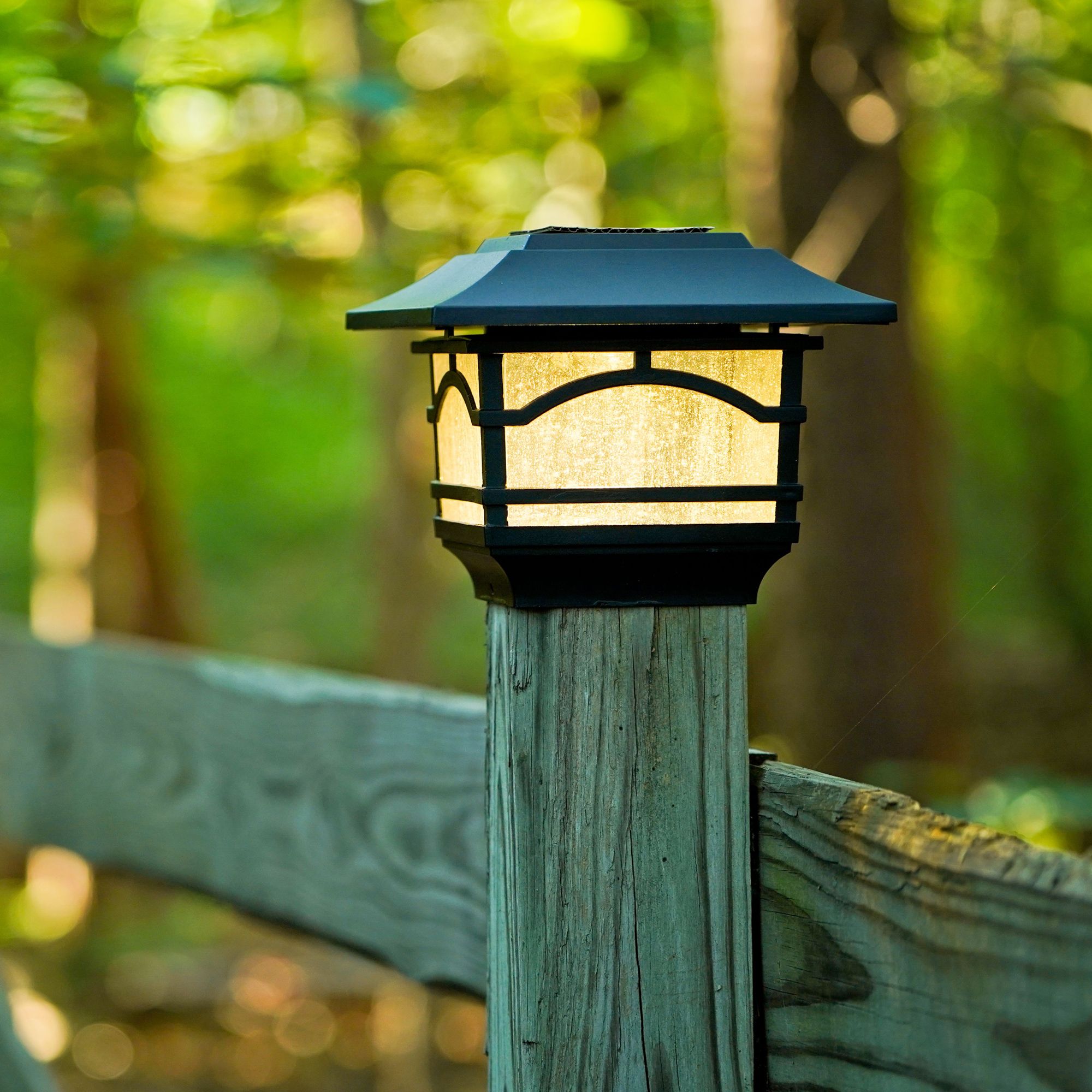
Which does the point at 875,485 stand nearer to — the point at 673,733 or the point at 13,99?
the point at 13,99

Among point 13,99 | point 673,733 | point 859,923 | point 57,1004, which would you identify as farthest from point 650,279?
point 57,1004

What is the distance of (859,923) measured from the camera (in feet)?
3.00

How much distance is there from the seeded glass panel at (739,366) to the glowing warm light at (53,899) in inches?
237

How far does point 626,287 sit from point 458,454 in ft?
0.66

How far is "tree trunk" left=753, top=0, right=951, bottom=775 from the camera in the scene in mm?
3432

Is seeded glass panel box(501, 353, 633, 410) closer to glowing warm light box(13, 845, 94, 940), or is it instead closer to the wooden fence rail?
the wooden fence rail

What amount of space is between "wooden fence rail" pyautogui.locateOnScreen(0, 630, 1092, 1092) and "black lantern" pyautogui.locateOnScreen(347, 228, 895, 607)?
0.21m

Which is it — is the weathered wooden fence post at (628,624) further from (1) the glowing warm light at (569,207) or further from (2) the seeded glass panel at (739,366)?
(1) the glowing warm light at (569,207)

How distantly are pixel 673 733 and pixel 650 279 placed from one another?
0.35m

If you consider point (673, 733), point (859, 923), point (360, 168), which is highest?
point (360, 168)

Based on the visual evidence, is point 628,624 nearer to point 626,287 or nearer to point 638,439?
point 638,439

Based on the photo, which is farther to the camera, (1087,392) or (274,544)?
(274,544)

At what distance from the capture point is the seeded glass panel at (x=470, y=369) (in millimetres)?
952

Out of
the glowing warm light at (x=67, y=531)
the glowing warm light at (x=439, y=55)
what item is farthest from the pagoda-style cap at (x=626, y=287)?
the glowing warm light at (x=67, y=531)
